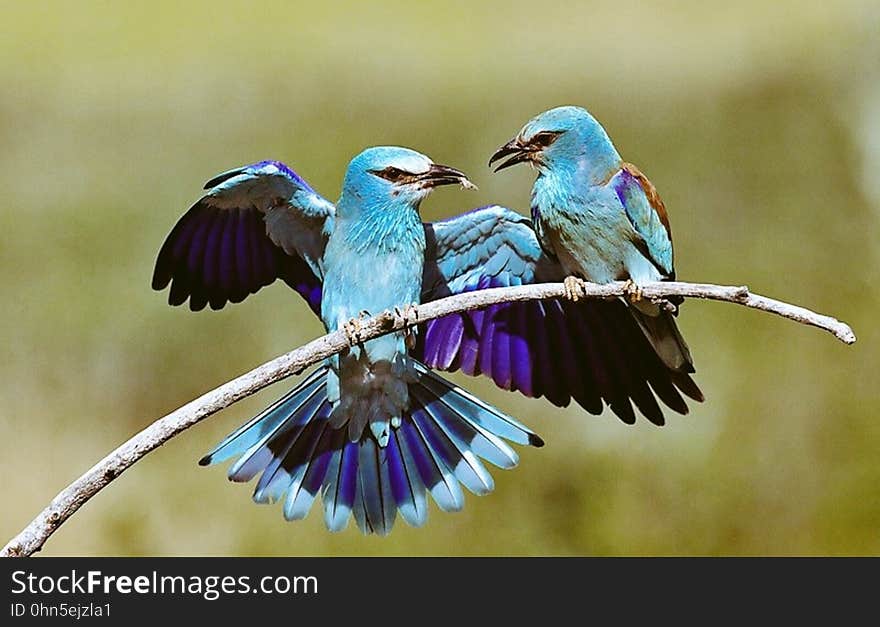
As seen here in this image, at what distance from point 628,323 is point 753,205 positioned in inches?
33.3

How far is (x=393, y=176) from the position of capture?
162 centimetres

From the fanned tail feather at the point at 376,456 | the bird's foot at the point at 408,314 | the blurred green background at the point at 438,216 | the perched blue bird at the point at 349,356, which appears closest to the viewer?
the bird's foot at the point at 408,314

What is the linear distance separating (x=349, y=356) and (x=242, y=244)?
0.23 m

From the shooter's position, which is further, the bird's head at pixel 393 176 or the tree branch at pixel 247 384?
the bird's head at pixel 393 176

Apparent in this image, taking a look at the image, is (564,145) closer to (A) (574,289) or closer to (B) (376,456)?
(A) (574,289)

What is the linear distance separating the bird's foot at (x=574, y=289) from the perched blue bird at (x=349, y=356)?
8.3 inches

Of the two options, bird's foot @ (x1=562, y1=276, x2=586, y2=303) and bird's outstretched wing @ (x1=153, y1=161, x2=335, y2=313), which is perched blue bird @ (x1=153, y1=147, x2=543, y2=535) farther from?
bird's foot @ (x1=562, y1=276, x2=586, y2=303)

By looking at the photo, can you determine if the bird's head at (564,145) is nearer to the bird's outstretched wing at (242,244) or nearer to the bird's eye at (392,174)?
the bird's eye at (392,174)

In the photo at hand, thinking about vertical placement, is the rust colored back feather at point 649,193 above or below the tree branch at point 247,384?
above

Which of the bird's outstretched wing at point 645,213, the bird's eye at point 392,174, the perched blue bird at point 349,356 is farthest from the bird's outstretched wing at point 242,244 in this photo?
the bird's outstretched wing at point 645,213

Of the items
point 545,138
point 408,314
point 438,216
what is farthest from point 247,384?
point 438,216

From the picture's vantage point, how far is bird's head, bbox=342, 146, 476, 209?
1.62 meters

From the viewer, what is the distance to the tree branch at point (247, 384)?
4.43 feet
